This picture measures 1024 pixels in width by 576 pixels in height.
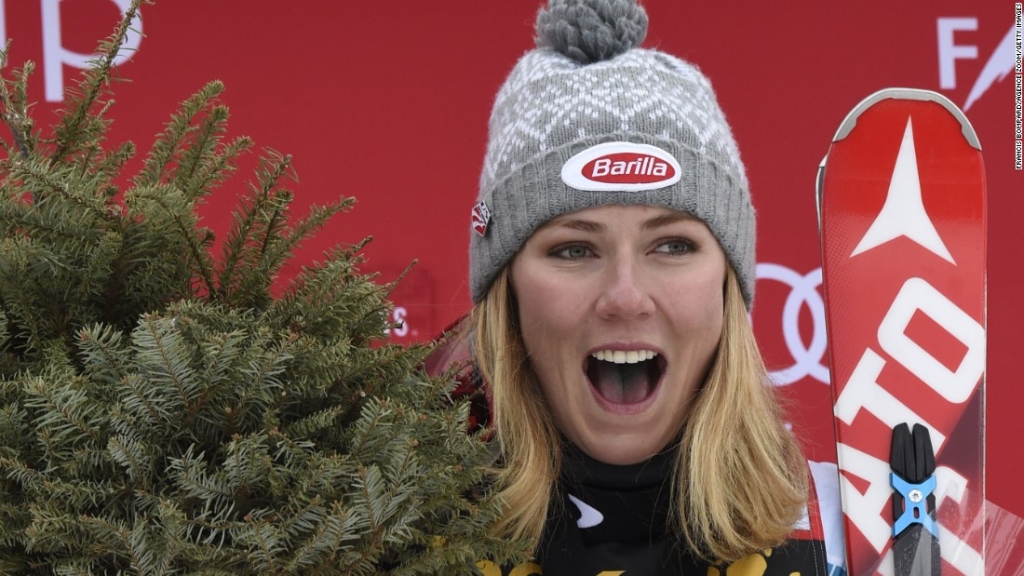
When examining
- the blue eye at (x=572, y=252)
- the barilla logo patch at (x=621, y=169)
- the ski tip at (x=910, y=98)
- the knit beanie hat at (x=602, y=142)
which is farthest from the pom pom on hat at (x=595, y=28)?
the ski tip at (x=910, y=98)

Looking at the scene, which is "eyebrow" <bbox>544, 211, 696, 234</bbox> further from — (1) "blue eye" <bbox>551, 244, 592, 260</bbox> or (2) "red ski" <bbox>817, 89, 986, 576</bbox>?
(2) "red ski" <bbox>817, 89, 986, 576</bbox>

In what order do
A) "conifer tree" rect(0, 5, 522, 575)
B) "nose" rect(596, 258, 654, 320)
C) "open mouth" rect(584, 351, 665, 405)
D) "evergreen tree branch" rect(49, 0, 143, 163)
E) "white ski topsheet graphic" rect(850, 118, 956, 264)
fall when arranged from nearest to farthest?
"conifer tree" rect(0, 5, 522, 575), "evergreen tree branch" rect(49, 0, 143, 163), "nose" rect(596, 258, 654, 320), "open mouth" rect(584, 351, 665, 405), "white ski topsheet graphic" rect(850, 118, 956, 264)

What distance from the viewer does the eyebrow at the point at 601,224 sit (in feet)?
5.40

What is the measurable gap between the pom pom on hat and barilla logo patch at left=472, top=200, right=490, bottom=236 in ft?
0.91

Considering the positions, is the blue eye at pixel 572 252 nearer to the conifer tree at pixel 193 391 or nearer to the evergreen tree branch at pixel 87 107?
the conifer tree at pixel 193 391

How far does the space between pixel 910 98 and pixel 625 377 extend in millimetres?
773

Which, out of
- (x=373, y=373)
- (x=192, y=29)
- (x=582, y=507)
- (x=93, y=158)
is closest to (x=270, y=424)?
(x=373, y=373)

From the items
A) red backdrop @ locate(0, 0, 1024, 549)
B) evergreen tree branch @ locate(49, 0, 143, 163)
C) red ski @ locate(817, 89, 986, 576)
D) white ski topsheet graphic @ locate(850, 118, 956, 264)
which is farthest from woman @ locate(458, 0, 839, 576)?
red backdrop @ locate(0, 0, 1024, 549)

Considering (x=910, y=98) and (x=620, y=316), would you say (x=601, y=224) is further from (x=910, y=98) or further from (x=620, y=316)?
(x=910, y=98)

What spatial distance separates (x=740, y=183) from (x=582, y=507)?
21.9 inches

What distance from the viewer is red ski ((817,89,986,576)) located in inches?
72.9

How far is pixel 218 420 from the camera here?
1.09 metres

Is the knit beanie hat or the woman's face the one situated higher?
the knit beanie hat

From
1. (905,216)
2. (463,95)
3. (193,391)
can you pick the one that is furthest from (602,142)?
(463,95)
